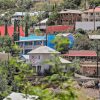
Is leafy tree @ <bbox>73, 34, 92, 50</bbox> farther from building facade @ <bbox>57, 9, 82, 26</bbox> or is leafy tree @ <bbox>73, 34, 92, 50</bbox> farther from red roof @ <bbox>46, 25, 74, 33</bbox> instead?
building facade @ <bbox>57, 9, 82, 26</bbox>

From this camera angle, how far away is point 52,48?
8922 mm

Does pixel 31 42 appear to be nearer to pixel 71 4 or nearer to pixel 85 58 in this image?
pixel 85 58

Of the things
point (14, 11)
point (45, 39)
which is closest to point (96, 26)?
point (45, 39)

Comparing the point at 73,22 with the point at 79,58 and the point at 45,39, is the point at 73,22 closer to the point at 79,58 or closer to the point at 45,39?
the point at 45,39

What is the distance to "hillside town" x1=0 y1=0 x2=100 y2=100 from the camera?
3812 millimetres

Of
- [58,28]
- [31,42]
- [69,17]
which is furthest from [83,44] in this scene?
[69,17]

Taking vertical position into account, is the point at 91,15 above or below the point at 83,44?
above

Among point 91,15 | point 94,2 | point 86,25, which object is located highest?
point 94,2

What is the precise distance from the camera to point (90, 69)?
2564cm

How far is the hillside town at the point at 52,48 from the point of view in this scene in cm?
381

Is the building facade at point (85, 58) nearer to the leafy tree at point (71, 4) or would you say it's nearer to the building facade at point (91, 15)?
the building facade at point (91, 15)

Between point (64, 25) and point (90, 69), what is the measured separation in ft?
36.8

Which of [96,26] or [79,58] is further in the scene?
[96,26]

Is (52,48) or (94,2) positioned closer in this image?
(52,48)
